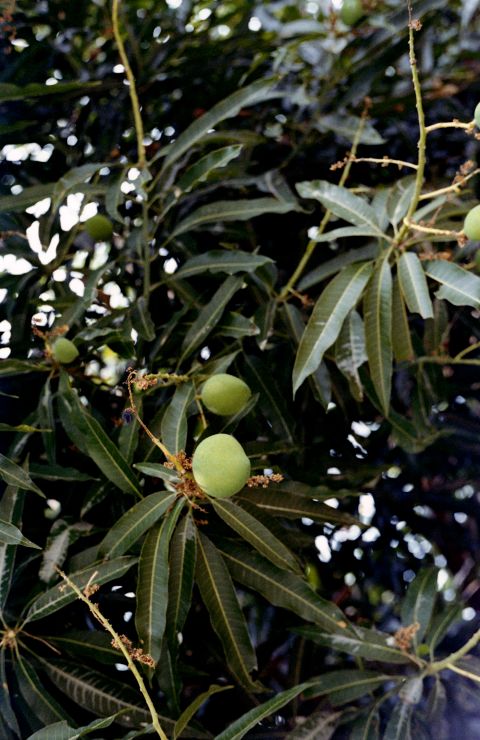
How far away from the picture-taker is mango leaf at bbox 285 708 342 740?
1.17 m

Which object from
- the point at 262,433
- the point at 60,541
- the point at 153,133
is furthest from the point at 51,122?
the point at 60,541

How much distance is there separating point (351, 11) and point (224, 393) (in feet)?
3.13

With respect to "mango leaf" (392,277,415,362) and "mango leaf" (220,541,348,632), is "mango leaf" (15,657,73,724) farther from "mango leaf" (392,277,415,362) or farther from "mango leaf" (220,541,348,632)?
"mango leaf" (392,277,415,362)

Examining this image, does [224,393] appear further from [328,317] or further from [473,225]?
[473,225]

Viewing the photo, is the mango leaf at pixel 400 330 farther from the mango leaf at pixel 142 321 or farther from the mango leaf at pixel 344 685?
the mango leaf at pixel 344 685

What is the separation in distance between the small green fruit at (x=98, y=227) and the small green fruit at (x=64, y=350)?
10.5 inches

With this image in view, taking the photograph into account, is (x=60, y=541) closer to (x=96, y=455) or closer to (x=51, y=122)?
(x=96, y=455)

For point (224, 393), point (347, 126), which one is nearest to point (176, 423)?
point (224, 393)

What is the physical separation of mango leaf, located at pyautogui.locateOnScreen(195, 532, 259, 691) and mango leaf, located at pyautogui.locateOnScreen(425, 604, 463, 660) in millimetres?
319

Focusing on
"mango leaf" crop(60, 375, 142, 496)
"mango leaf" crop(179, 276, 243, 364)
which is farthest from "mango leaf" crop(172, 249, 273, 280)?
"mango leaf" crop(60, 375, 142, 496)

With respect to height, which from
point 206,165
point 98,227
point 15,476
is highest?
point 206,165

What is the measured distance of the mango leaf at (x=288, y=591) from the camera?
3.58 ft

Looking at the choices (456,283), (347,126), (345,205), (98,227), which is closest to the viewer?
(456,283)

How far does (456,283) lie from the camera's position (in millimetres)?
1135
